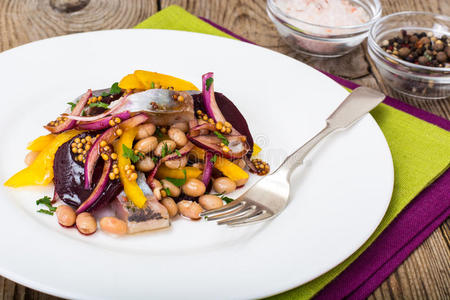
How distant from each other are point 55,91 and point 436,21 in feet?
10.6

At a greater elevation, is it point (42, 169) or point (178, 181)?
point (42, 169)

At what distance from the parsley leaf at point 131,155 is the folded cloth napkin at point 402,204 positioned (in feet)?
3.25

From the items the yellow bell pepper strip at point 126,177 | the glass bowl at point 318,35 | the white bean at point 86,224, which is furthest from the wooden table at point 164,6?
the white bean at point 86,224

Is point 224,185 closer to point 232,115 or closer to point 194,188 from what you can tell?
point 194,188

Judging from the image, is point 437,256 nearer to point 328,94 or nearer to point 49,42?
point 328,94

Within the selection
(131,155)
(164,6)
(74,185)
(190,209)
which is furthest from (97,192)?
(164,6)

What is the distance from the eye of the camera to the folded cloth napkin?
2406mm

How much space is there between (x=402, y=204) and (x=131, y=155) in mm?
1546

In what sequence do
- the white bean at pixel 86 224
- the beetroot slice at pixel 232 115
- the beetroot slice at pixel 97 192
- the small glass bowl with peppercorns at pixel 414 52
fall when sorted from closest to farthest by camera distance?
the white bean at pixel 86 224
the beetroot slice at pixel 97 192
the beetroot slice at pixel 232 115
the small glass bowl with peppercorns at pixel 414 52

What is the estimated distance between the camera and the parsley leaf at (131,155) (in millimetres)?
2514

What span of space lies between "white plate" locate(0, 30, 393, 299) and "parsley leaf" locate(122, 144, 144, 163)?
41cm

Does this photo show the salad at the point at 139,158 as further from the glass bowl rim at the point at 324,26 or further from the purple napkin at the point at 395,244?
the glass bowl rim at the point at 324,26

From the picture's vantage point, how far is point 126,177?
2482mm

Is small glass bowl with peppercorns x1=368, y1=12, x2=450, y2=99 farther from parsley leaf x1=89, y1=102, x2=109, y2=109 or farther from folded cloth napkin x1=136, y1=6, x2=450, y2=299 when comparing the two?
parsley leaf x1=89, y1=102, x2=109, y2=109
